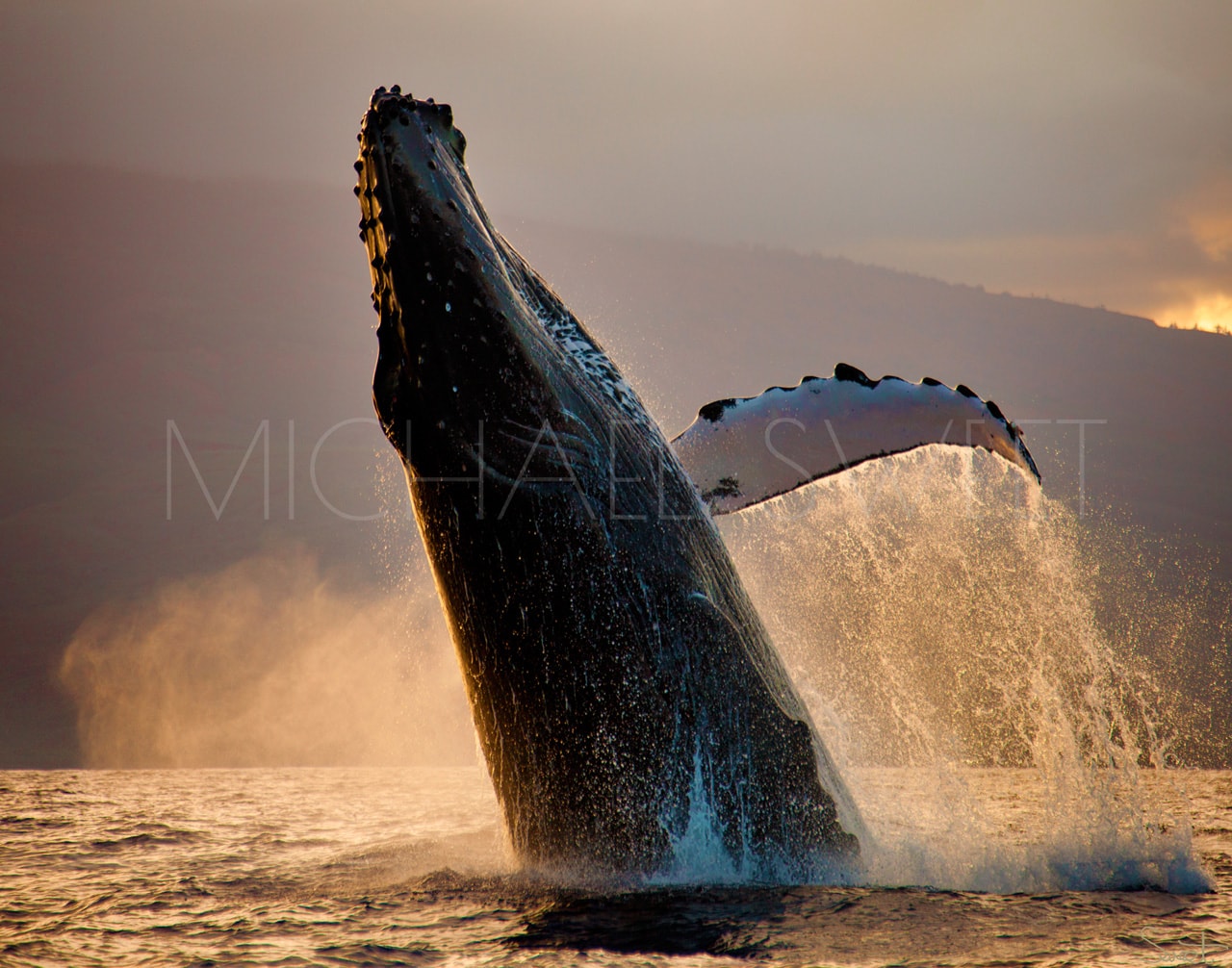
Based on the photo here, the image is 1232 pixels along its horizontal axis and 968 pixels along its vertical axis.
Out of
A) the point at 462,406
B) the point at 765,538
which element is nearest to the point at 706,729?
the point at 462,406

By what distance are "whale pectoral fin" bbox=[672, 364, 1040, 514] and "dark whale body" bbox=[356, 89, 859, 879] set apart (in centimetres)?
101

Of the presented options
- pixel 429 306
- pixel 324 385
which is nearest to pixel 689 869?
pixel 429 306

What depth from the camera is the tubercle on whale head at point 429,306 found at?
3049 millimetres

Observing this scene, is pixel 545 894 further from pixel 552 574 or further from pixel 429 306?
pixel 429 306

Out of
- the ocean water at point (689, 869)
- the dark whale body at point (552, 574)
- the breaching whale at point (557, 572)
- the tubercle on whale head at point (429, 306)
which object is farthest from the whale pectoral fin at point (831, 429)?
the tubercle on whale head at point (429, 306)

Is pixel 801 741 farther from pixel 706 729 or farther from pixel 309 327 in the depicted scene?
pixel 309 327

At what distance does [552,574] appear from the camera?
3.21 metres

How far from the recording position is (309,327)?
63500mm

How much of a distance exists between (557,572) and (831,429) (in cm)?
186

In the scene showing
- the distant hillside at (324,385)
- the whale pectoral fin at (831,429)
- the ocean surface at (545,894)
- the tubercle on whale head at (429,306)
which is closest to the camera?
the ocean surface at (545,894)

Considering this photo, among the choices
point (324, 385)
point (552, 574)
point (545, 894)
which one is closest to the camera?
point (545, 894)

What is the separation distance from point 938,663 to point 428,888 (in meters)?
19.6

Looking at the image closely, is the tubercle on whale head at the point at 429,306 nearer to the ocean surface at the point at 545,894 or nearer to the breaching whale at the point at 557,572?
the breaching whale at the point at 557,572

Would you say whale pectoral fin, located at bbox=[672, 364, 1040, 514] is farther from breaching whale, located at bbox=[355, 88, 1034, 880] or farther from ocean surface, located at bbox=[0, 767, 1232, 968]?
ocean surface, located at bbox=[0, 767, 1232, 968]
